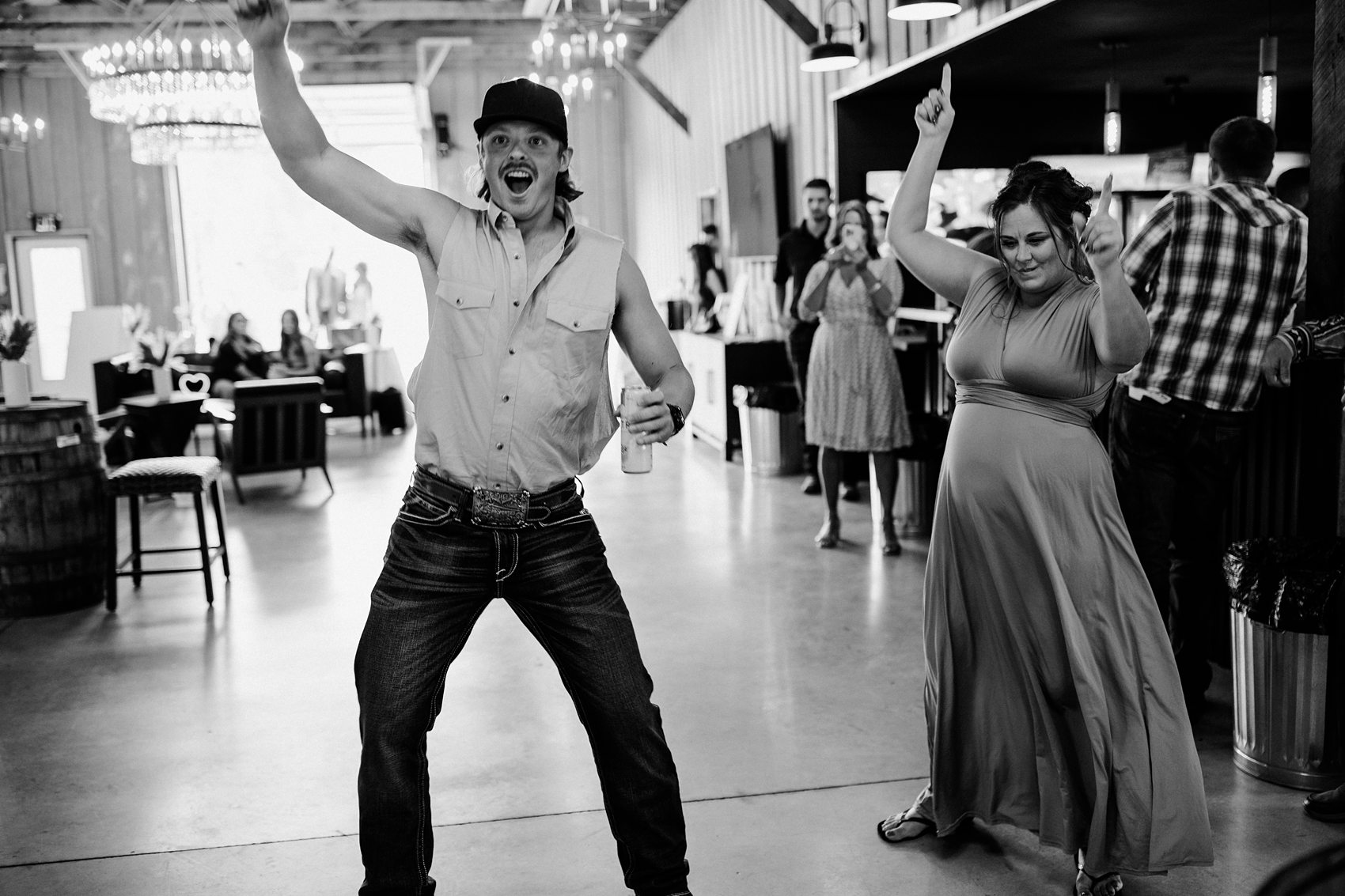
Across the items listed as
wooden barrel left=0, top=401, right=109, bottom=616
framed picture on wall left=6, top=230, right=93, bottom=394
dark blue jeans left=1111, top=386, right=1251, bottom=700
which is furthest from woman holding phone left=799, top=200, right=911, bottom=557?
framed picture on wall left=6, top=230, right=93, bottom=394

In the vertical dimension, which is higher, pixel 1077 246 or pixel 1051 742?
pixel 1077 246

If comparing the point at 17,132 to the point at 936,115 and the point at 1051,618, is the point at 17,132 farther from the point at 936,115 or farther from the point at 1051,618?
the point at 1051,618

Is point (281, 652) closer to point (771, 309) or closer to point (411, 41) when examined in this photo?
point (771, 309)

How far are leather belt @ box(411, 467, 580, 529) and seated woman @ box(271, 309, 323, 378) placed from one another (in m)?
8.47

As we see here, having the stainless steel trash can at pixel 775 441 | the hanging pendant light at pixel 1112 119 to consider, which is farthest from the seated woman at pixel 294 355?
the hanging pendant light at pixel 1112 119

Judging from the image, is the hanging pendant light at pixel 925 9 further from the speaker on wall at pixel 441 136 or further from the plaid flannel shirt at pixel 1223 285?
the speaker on wall at pixel 441 136

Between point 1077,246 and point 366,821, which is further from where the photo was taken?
point 1077,246

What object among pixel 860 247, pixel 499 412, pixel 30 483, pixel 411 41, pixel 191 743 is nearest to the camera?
pixel 499 412

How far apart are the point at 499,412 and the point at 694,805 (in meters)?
1.41

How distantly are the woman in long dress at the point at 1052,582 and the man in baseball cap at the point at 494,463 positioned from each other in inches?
28.7

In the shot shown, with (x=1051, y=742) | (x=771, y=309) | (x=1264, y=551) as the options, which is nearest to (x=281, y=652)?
(x=1051, y=742)

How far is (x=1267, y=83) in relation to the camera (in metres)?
4.75

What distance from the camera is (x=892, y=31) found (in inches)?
264

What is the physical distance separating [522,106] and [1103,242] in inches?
43.5
